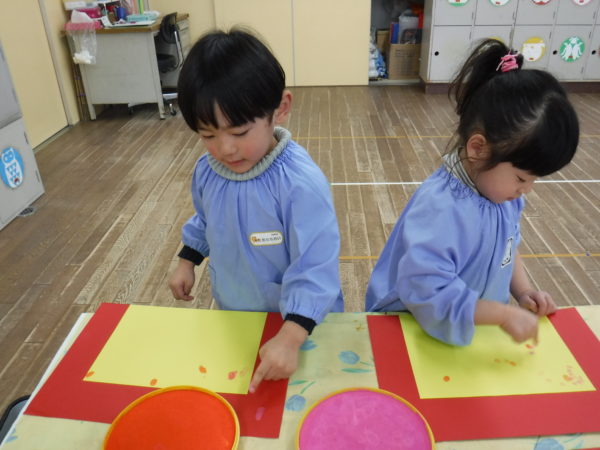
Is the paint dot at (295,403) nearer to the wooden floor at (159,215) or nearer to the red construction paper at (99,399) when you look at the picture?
the red construction paper at (99,399)

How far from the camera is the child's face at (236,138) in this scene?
0.80 metres

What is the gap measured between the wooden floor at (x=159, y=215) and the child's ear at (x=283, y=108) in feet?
4.29

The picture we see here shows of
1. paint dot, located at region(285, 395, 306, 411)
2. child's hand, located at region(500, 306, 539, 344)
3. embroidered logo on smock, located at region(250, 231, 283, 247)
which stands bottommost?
paint dot, located at region(285, 395, 306, 411)

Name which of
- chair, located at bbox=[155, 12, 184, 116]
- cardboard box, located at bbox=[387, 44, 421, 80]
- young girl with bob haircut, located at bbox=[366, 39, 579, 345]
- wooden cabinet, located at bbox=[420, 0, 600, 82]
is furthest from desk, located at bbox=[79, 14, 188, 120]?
young girl with bob haircut, located at bbox=[366, 39, 579, 345]

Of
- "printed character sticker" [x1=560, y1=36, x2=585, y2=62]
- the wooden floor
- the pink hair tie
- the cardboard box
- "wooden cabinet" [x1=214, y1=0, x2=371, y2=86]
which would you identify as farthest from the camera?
the cardboard box

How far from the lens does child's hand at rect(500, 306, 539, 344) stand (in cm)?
76

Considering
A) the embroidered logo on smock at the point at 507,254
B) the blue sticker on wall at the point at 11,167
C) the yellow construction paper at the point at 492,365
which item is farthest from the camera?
the blue sticker on wall at the point at 11,167

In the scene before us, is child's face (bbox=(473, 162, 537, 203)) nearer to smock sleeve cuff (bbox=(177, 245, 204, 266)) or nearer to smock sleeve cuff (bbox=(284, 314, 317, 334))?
smock sleeve cuff (bbox=(284, 314, 317, 334))

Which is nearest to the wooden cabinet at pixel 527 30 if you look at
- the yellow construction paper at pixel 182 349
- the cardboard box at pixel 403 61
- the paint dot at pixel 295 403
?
the cardboard box at pixel 403 61

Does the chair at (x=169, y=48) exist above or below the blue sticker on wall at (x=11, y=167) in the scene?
above

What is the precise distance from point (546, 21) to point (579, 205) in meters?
2.96

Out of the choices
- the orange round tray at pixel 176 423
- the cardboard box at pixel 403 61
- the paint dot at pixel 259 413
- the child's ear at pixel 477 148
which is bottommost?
the cardboard box at pixel 403 61

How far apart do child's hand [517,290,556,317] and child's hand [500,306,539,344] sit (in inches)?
5.1

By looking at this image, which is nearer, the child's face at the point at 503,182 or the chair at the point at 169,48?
the child's face at the point at 503,182
